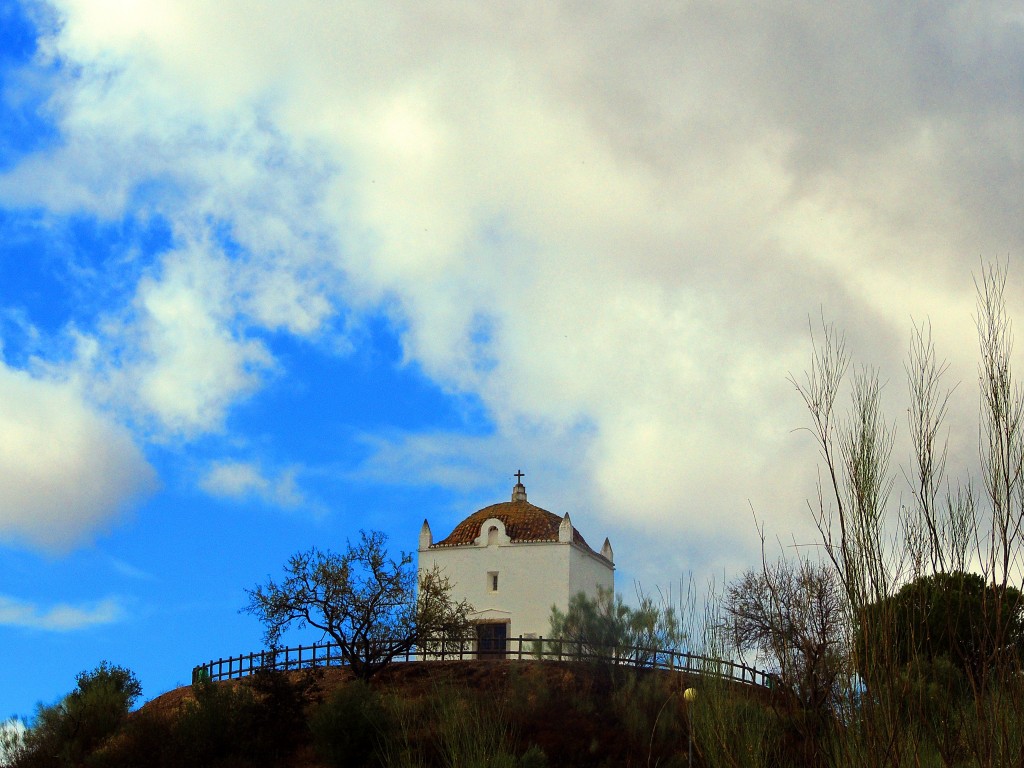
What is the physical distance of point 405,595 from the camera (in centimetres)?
3244

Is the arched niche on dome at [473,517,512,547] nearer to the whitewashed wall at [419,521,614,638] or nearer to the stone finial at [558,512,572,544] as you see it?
the whitewashed wall at [419,521,614,638]

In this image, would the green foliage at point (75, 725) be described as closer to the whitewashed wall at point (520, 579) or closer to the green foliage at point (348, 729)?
the green foliage at point (348, 729)

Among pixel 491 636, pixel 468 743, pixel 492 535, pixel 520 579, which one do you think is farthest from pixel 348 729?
pixel 492 535

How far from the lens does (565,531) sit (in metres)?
37.9

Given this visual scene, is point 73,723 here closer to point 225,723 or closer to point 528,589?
point 225,723

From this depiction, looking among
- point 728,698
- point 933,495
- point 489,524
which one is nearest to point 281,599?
point 489,524

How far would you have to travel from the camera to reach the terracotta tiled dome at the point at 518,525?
3850cm

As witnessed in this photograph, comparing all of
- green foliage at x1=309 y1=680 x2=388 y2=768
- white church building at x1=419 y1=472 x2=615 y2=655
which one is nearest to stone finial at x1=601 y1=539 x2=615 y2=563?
white church building at x1=419 y1=472 x2=615 y2=655

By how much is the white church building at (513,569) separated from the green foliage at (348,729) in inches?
441

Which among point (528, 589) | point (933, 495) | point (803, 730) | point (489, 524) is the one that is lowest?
point (803, 730)

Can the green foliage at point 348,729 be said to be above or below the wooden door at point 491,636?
below

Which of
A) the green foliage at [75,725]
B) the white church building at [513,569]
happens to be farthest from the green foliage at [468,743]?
the white church building at [513,569]

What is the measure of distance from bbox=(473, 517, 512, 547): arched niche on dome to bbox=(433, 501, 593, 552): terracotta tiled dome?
7.8 inches

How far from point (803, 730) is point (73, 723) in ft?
83.0
